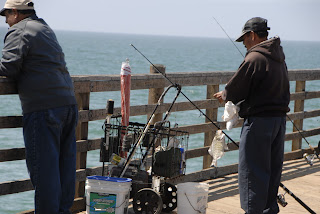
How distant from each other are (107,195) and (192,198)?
76cm

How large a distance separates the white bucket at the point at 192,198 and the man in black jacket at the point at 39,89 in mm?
1335

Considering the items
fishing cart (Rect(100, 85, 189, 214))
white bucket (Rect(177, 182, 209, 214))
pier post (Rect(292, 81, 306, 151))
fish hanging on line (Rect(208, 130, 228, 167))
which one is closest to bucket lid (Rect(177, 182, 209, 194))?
white bucket (Rect(177, 182, 209, 214))

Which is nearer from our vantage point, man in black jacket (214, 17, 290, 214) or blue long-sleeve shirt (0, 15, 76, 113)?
blue long-sleeve shirt (0, 15, 76, 113)

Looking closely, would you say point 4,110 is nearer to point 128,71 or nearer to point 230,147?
point 230,147

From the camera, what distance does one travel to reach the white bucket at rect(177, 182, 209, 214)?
5.40m

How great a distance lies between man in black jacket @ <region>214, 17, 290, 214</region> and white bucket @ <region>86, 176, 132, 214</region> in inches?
37.0

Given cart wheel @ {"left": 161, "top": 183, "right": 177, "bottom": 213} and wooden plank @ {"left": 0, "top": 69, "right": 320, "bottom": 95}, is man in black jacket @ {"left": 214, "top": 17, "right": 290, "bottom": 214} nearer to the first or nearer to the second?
cart wheel @ {"left": 161, "top": 183, "right": 177, "bottom": 213}

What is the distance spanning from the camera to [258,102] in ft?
15.2

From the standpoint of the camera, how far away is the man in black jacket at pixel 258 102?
457 cm

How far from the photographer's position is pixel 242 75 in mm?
4562

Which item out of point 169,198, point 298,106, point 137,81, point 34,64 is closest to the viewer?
point 34,64

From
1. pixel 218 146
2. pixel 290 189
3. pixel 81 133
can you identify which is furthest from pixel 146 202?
pixel 290 189

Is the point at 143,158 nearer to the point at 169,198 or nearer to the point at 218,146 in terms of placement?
the point at 169,198

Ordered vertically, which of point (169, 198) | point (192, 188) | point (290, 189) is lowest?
point (290, 189)
